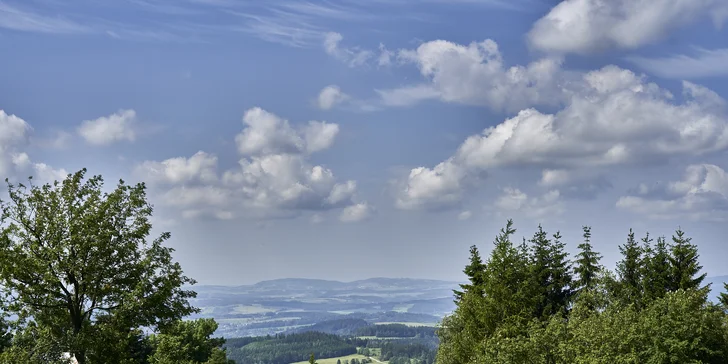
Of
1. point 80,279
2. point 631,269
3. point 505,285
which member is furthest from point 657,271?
point 80,279

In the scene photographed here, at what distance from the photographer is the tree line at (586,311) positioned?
37.6 meters

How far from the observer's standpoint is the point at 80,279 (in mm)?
27500

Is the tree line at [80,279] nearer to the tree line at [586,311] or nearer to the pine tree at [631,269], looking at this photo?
the tree line at [586,311]

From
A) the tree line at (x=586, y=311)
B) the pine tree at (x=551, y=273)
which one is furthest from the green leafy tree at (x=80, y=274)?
the pine tree at (x=551, y=273)

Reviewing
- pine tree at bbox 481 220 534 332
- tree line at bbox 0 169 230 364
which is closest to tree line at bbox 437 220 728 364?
pine tree at bbox 481 220 534 332

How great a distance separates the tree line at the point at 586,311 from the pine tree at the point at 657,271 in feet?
0.30

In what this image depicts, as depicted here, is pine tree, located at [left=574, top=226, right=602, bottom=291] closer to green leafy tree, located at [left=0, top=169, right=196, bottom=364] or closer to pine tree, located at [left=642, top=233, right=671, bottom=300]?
pine tree, located at [left=642, top=233, right=671, bottom=300]

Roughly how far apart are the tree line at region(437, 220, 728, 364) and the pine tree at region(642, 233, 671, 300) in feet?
0.30

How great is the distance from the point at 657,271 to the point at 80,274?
5233 centimetres

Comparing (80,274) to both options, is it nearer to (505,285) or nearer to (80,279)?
(80,279)

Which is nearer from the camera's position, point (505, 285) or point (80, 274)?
point (80, 274)

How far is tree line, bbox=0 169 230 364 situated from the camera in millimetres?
26625

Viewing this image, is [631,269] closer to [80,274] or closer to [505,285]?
[505,285]

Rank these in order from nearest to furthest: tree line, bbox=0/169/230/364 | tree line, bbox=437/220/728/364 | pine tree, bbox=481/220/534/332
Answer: tree line, bbox=0/169/230/364 < tree line, bbox=437/220/728/364 < pine tree, bbox=481/220/534/332
